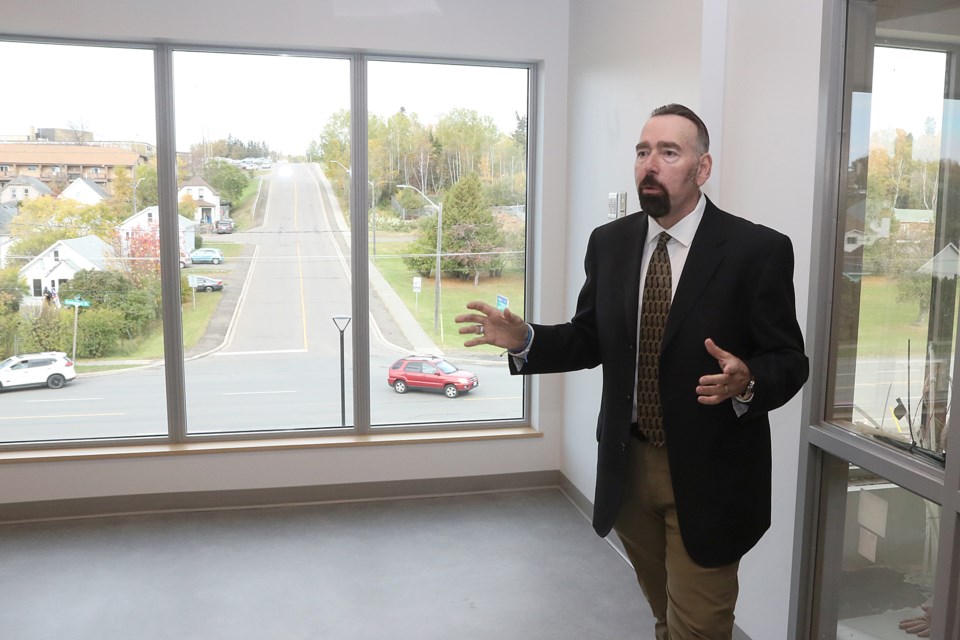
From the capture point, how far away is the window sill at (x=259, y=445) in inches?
158

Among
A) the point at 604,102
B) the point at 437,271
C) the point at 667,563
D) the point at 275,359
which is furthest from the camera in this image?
the point at 437,271

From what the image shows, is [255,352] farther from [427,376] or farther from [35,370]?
[35,370]

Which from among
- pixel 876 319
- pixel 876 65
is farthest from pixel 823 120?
pixel 876 319

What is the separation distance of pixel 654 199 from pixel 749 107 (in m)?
1.05

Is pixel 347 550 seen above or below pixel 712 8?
below

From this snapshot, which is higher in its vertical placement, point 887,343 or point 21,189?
point 21,189

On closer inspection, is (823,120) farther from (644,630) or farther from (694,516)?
(644,630)

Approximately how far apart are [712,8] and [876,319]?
4.32ft

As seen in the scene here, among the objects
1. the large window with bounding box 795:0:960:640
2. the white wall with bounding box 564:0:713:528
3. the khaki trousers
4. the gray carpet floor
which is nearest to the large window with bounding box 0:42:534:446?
the white wall with bounding box 564:0:713:528

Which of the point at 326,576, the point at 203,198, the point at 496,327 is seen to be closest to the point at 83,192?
the point at 203,198

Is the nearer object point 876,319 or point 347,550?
point 876,319

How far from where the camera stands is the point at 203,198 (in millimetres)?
4188

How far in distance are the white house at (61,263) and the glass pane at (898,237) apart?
3665mm

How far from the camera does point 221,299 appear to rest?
167 inches
